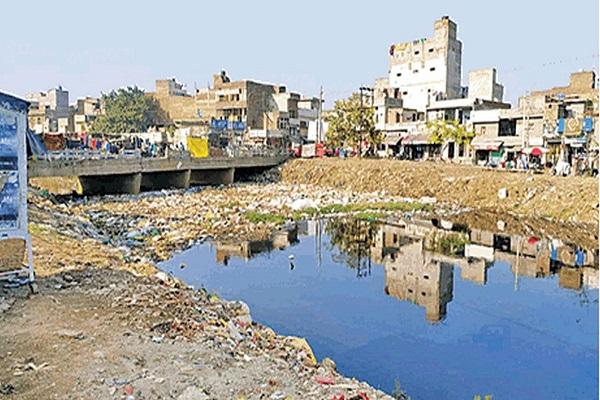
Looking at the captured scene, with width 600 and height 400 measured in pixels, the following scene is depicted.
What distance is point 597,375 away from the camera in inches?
307

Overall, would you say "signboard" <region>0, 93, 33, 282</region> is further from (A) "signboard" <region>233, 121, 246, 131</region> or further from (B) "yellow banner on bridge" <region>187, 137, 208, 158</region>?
(A) "signboard" <region>233, 121, 246, 131</region>

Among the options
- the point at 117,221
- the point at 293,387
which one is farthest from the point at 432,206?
the point at 293,387

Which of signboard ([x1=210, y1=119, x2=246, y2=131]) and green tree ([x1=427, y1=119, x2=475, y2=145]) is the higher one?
signboard ([x1=210, y1=119, x2=246, y2=131])

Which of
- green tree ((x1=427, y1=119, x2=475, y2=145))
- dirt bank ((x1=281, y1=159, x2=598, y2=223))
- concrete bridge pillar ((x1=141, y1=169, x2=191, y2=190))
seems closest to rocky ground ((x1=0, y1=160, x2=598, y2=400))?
dirt bank ((x1=281, y1=159, x2=598, y2=223))

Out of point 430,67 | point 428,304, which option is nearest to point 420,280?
point 428,304

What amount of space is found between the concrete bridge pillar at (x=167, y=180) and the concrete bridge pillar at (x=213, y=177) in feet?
8.89

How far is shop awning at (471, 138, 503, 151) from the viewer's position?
36.1 meters

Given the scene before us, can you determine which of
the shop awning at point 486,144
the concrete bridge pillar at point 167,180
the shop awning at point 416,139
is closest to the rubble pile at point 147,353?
the concrete bridge pillar at point 167,180

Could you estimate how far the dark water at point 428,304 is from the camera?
7723 mm

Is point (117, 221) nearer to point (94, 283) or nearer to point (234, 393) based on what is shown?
point (94, 283)

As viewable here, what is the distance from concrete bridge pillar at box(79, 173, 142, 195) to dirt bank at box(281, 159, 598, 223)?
33.1ft

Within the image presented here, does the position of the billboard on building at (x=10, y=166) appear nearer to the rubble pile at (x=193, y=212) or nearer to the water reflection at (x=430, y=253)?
the rubble pile at (x=193, y=212)

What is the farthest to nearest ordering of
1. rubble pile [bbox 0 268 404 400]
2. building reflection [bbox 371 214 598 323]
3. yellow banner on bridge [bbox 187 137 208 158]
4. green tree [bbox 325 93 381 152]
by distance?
green tree [bbox 325 93 381 152], yellow banner on bridge [bbox 187 137 208 158], building reflection [bbox 371 214 598 323], rubble pile [bbox 0 268 404 400]

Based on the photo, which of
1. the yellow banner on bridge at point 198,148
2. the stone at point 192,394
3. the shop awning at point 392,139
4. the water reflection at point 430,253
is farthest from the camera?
the shop awning at point 392,139
